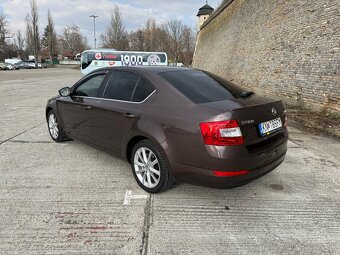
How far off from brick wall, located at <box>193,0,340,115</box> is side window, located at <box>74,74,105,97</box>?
6566 mm

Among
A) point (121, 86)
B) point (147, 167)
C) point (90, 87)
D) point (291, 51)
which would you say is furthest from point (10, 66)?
point (147, 167)

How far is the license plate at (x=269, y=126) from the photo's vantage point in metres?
3.32

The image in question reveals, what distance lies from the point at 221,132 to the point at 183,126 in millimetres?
410

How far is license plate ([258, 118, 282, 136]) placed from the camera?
10.9 feet

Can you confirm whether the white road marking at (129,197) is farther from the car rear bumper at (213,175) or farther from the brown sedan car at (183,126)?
the car rear bumper at (213,175)

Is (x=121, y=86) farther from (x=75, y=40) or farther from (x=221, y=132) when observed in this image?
(x=75, y=40)

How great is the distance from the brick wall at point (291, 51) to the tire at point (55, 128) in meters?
6.96

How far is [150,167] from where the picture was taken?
3.70 meters

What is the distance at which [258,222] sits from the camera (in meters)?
3.14

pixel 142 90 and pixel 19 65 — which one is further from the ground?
pixel 142 90

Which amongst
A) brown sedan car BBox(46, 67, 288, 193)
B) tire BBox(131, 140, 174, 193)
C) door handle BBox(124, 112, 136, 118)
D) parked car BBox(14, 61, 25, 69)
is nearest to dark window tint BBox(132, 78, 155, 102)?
brown sedan car BBox(46, 67, 288, 193)

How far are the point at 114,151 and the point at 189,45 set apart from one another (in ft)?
210

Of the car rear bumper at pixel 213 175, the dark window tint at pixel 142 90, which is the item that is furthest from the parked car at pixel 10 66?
the car rear bumper at pixel 213 175

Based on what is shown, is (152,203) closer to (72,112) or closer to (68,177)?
(68,177)
